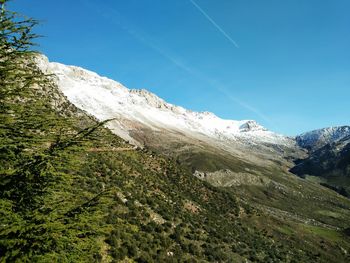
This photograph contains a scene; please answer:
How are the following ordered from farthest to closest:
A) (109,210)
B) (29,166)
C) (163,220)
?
1. (163,220)
2. (109,210)
3. (29,166)

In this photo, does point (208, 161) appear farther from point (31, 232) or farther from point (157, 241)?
point (31, 232)

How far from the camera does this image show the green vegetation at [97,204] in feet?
31.4

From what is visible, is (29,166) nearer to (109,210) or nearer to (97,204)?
(97,204)

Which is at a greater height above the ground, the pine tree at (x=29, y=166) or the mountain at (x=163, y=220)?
the pine tree at (x=29, y=166)

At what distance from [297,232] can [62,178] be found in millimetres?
60497

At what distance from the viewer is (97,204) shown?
35.6 feet

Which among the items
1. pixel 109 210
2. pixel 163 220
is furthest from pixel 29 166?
pixel 163 220

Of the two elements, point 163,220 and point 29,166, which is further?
point 163,220

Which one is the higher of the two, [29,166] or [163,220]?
[29,166]

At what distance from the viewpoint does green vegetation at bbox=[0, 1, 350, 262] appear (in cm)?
959

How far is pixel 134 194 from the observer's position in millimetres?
38875

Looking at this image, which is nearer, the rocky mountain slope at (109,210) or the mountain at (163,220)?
the rocky mountain slope at (109,210)

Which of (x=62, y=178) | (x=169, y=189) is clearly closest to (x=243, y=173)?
(x=169, y=189)

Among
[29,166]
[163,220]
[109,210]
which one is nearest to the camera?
[29,166]
